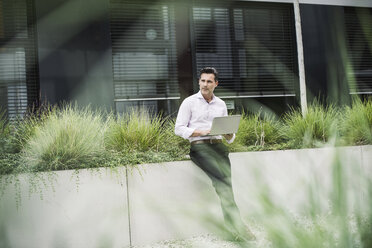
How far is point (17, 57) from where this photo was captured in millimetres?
6602

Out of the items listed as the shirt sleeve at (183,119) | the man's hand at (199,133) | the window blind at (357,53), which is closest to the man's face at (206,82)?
the shirt sleeve at (183,119)

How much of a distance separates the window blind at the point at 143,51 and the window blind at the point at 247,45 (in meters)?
0.56

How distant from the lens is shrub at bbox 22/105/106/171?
11.6ft

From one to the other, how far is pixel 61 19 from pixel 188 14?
2.29 meters

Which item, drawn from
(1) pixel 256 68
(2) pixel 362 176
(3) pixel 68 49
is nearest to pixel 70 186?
(2) pixel 362 176

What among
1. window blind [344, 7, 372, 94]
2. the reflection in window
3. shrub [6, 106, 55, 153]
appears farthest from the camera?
window blind [344, 7, 372, 94]

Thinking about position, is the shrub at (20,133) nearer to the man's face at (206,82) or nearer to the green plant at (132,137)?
the green plant at (132,137)

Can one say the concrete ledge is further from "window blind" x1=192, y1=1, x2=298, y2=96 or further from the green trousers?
"window blind" x1=192, y1=1, x2=298, y2=96

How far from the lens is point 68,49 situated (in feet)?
22.4

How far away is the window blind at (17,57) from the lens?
650cm

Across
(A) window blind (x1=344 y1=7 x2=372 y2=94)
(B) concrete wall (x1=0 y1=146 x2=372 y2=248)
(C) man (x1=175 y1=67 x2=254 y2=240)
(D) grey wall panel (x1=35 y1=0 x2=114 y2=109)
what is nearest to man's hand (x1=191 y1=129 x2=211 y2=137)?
(C) man (x1=175 y1=67 x2=254 y2=240)

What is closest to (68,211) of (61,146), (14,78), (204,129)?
(61,146)

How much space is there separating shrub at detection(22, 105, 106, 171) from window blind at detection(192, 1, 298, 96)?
13.4ft

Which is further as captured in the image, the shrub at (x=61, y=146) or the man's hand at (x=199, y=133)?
the shrub at (x=61, y=146)
